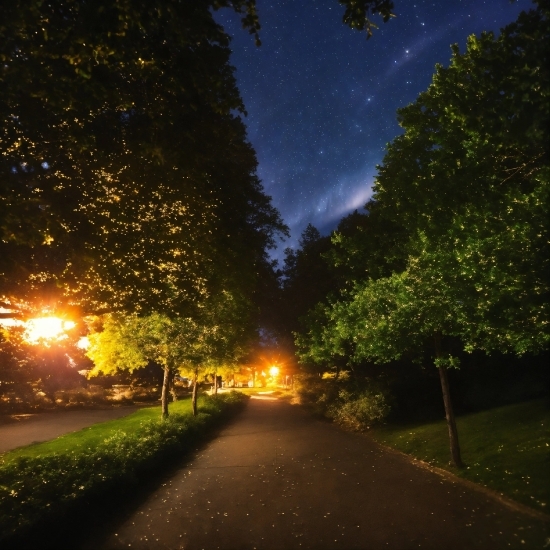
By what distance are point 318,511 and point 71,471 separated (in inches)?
200

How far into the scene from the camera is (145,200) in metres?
10.2

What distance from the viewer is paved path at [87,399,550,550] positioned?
657cm

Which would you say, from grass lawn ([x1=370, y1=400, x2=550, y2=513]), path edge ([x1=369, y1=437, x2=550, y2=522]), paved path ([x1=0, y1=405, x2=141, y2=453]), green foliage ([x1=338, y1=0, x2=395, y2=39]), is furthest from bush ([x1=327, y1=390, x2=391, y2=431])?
green foliage ([x1=338, y1=0, x2=395, y2=39])

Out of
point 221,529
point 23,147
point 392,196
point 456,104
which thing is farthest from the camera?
point 392,196

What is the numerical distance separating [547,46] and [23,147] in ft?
28.6

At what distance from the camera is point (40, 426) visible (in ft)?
69.6

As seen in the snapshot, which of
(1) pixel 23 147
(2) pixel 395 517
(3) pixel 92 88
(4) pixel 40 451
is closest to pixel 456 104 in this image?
(3) pixel 92 88

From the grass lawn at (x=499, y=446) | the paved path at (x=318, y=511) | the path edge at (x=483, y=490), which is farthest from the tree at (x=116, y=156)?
the grass lawn at (x=499, y=446)

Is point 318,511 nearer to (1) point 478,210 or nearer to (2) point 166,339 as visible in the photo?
(1) point 478,210

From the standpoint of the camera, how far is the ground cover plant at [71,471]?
273 inches

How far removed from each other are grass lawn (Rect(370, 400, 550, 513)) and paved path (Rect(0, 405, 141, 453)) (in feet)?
45.0

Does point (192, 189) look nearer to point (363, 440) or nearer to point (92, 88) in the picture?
point (92, 88)

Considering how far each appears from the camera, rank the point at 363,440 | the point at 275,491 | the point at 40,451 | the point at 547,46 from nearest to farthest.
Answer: the point at 547,46 < the point at 275,491 < the point at 40,451 < the point at 363,440

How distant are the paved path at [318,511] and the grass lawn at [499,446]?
0.78m
